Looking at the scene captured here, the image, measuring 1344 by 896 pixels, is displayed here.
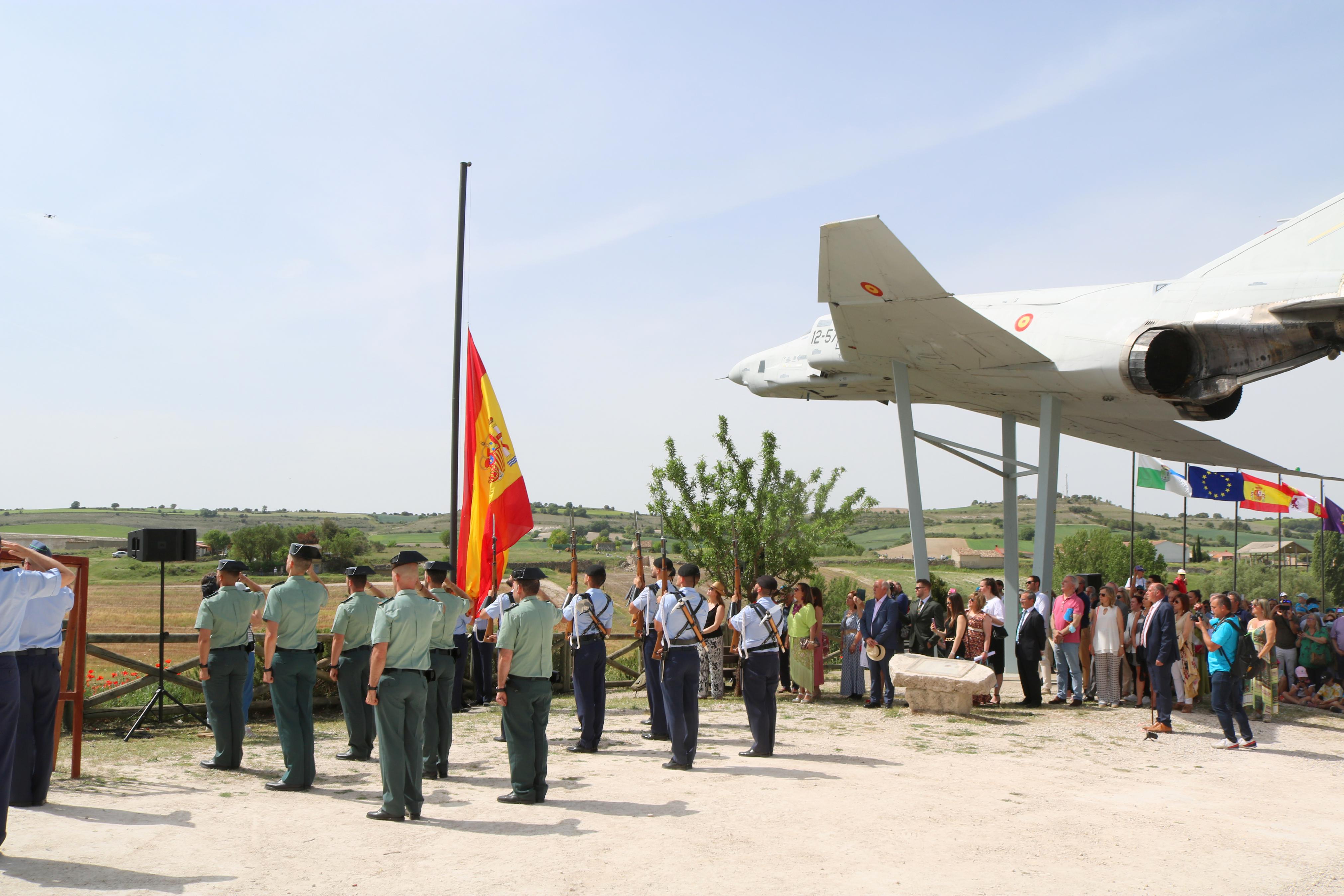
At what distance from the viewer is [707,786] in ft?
26.5

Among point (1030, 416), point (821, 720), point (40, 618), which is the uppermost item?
point (1030, 416)

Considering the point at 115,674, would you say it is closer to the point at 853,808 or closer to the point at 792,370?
the point at 853,808

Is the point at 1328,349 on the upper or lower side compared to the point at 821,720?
upper

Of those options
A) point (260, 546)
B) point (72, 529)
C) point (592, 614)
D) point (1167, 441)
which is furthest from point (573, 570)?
point (72, 529)

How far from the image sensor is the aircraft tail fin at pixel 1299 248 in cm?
1285

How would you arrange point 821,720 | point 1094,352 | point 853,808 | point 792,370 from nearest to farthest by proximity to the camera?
point 853,808 → point 821,720 → point 1094,352 → point 792,370

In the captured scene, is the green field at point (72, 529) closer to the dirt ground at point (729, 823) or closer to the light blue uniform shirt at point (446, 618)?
the light blue uniform shirt at point (446, 618)

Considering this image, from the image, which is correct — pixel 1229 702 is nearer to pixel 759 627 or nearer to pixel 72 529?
pixel 759 627

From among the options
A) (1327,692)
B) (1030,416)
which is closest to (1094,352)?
(1030,416)

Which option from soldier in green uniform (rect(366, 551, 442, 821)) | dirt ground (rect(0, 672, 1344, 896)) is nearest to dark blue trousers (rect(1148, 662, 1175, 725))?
dirt ground (rect(0, 672, 1344, 896))

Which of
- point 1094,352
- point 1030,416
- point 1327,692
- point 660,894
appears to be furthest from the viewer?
point 1030,416

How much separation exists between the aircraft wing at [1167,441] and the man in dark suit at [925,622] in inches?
199

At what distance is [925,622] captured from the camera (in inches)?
547

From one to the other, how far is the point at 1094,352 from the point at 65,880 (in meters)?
13.9
